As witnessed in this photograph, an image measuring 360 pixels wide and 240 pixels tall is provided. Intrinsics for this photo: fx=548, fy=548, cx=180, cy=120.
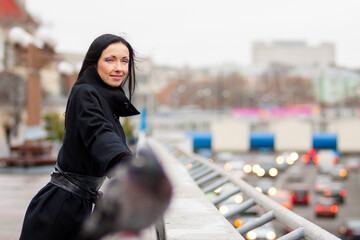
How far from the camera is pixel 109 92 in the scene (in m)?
2.39

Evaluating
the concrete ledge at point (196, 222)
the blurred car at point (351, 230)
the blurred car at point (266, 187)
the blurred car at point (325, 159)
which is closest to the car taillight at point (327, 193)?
the blurred car at point (266, 187)

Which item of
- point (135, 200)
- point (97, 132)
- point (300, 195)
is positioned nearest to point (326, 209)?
point (300, 195)

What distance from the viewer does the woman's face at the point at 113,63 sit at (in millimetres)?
2422

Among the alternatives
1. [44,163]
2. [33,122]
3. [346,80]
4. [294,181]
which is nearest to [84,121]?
[44,163]

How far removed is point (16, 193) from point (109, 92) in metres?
8.17

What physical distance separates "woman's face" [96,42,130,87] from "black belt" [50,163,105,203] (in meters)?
0.43

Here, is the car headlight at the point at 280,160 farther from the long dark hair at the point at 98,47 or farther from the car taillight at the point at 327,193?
the long dark hair at the point at 98,47

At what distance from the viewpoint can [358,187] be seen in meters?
52.2

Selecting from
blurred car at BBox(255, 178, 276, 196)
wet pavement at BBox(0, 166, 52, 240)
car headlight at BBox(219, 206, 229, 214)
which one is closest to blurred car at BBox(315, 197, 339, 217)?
blurred car at BBox(255, 178, 276, 196)

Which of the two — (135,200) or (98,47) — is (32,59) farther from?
(135,200)

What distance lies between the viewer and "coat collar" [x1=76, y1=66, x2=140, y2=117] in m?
2.37

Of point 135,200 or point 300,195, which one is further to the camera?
point 300,195

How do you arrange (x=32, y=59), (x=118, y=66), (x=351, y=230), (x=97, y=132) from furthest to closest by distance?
(x=351, y=230) → (x=32, y=59) → (x=118, y=66) → (x=97, y=132)

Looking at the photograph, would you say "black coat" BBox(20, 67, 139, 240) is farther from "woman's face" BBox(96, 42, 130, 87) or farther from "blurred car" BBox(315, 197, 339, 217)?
"blurred car" BBox(315, 197, 339, 217)
